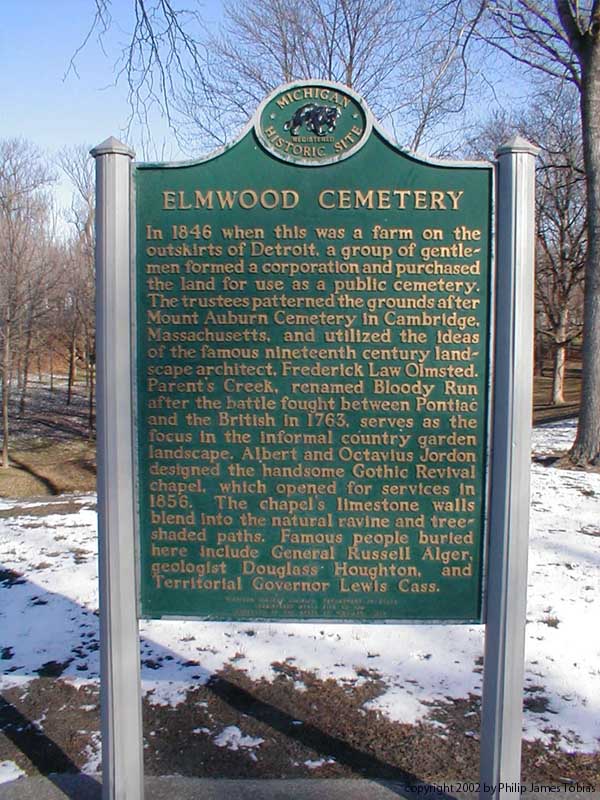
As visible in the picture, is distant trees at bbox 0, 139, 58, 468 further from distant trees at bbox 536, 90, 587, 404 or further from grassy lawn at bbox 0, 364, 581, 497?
distant trees at bbox 536, 90, 587, 404

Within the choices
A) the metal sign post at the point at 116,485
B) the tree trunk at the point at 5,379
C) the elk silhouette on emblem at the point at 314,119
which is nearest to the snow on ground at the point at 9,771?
the metal sign post at the point at 116,485

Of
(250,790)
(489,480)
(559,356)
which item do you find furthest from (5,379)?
(489,480)

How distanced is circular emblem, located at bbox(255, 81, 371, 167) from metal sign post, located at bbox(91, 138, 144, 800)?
62 centimetres

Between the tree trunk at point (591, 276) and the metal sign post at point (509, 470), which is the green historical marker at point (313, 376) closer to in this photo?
the metal sign post at point (509, 470)

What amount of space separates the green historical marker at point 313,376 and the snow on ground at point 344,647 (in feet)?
3.98

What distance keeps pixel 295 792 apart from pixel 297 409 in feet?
5.74

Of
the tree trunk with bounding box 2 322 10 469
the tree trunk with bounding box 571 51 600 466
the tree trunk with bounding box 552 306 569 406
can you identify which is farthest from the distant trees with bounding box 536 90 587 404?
the tree trunk with bounding box 2 322 10 469

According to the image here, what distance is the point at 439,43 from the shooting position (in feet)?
38.0

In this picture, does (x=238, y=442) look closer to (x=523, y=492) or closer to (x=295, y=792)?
(x=523, y=492)

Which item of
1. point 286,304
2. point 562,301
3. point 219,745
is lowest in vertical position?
point 219,745

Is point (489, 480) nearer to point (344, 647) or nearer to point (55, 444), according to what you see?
point (344, 647)

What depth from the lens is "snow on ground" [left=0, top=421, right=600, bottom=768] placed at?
3.89m

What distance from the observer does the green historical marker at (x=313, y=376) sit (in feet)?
9.43

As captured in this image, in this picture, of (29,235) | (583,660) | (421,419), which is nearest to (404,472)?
(421,419)
